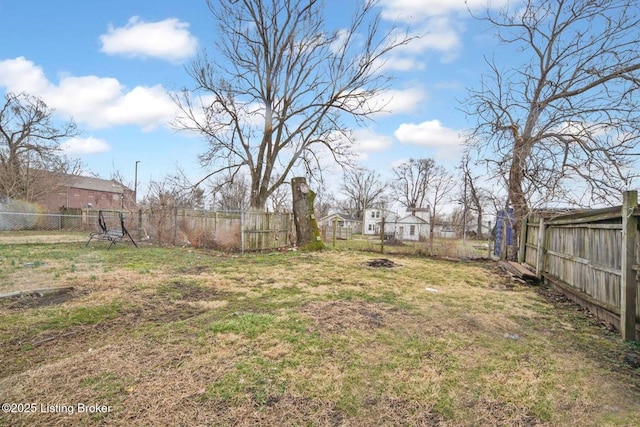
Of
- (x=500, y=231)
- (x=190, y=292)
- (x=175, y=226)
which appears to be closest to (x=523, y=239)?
(x=500, y=231)

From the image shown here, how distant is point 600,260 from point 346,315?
363 cm

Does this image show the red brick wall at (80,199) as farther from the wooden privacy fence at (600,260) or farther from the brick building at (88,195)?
the wooden privacy fence at (600,260)

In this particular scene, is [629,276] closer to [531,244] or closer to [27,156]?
[531,244]

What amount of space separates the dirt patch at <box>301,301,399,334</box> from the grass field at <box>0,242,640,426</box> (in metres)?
0.03

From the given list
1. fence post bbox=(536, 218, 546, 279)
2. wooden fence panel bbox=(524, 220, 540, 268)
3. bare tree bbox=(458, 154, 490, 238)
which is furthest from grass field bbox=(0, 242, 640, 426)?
bare tree bbox=(458, 154, 490, 238)

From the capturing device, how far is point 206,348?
9.50 feet

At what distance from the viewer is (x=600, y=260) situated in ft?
14.4

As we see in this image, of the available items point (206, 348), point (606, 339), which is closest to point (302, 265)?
point (206, 348)

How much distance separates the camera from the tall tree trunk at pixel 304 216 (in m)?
12.0

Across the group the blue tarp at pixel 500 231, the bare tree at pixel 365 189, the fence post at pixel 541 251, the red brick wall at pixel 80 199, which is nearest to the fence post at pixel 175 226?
the blue tarp at pixel 500 231

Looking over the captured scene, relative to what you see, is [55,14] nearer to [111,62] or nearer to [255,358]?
[111,62]

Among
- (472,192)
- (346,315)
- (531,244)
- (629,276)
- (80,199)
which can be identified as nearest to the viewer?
(629,276)

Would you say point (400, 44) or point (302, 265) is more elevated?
point (400, 44)

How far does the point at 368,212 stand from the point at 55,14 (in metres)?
39.2
